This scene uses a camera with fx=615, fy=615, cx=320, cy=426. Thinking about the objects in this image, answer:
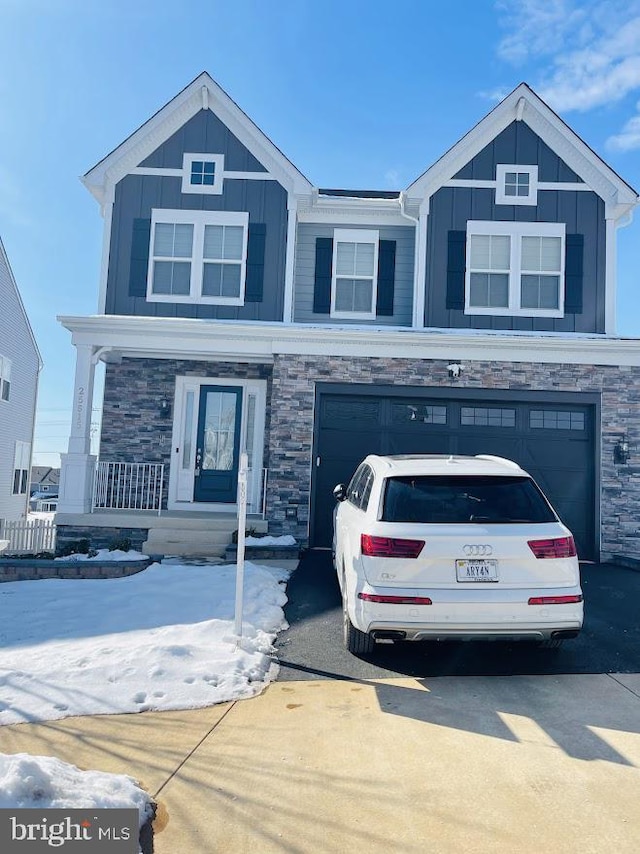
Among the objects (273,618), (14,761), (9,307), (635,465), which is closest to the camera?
(14,761)

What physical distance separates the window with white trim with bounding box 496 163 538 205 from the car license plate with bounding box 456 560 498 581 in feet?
29.2

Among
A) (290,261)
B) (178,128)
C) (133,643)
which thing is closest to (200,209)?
(178,128)

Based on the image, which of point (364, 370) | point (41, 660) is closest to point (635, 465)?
point (364, 370)

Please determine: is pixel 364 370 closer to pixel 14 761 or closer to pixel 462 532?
pixel 462 532

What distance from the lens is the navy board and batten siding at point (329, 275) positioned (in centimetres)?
1156

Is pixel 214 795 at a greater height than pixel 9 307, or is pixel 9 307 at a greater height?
pixel 9 307

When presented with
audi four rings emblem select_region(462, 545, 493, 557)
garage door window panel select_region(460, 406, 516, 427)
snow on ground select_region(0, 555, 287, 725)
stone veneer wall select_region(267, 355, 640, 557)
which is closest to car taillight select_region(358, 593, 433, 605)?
audi four rings emblem select_region(462, 545, 493, 557)

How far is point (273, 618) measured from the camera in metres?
5.99

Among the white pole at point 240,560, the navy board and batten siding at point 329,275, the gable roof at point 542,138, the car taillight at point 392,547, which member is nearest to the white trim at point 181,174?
the navy board and batten siding at point 329,275

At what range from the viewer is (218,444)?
37.7 ft

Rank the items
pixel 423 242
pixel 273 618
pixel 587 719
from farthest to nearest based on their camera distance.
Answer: pixel 423 242, pixel 273 618, pixel 587 719

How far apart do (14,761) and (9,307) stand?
2006cm

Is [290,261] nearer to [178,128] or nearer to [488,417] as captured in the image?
[178,128]

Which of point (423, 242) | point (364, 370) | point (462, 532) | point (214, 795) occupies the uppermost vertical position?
point (423, 242)
